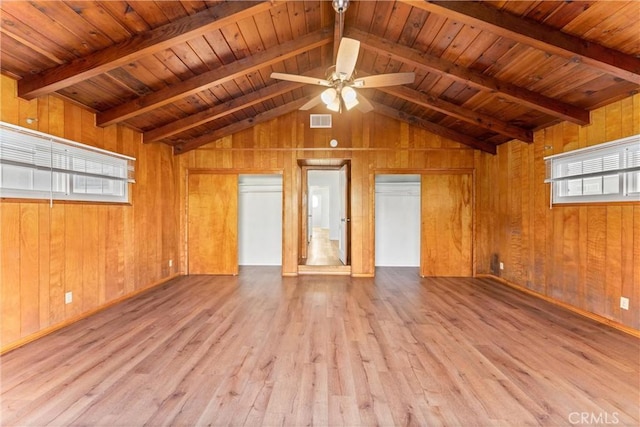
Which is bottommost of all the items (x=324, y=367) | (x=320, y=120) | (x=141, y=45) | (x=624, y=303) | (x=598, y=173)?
(x=324, y=367)

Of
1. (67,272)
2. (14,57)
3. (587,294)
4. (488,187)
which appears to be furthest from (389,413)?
(488,187)

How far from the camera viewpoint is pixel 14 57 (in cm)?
242

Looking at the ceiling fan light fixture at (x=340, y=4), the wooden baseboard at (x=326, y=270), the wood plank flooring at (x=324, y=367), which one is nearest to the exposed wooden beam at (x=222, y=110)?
the ceiling fan light fixture at (x=340, y=4)

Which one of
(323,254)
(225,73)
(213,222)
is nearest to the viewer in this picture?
(225,73)

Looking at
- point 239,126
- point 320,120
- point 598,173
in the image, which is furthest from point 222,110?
point 598,173

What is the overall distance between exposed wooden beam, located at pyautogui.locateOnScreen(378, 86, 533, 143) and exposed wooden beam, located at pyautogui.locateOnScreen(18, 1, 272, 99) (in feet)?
8.05

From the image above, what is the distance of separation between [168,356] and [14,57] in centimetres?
283

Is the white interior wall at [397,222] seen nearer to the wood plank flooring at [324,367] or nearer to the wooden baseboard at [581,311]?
the wooden baseboard at [581,311]

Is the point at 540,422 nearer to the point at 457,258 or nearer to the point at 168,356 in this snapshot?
the point at 168,356

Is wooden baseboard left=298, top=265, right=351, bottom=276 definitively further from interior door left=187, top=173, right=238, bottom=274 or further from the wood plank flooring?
the wood plank flooring

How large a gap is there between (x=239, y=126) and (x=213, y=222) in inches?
74.9

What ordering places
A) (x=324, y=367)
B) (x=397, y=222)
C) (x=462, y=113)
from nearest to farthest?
(x=324, y=367), (x=462, y=113), (x=397, y=222)

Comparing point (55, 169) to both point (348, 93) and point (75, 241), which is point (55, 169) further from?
point (348, 93)

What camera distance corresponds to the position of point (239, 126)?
17.5ft
